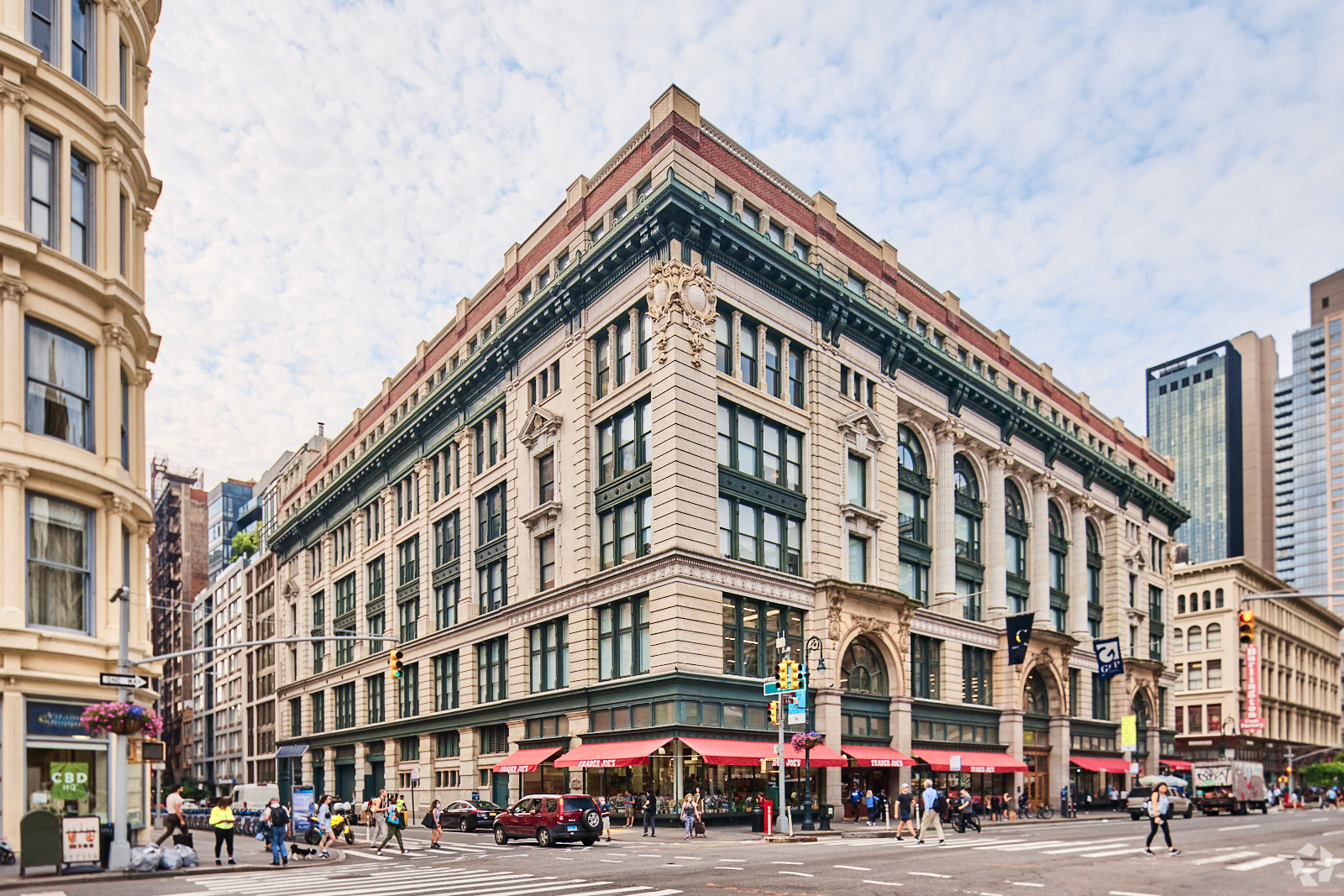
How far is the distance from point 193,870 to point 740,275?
30.1 m

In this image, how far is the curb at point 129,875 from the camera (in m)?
21.2

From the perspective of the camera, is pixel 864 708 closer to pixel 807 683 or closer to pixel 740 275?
pixel 807 683

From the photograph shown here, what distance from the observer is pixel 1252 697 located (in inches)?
3952

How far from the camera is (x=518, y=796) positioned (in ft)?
165

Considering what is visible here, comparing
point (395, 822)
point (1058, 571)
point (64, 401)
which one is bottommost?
point (395, 822)

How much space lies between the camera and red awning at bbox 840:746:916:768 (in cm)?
4641

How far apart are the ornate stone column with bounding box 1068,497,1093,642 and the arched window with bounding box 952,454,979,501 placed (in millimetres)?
13250

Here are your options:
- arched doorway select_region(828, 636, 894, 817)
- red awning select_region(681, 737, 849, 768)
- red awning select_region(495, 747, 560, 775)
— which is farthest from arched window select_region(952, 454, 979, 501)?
red awning select_region(495, 747, 560, 775)

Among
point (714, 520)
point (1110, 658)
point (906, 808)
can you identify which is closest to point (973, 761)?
point (1110, 658)

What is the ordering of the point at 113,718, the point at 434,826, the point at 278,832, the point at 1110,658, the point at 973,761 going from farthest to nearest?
the point at 1110,658 → the point at 973,761 → the point at 434,826 → the point at 278,832 → the point at 113,718

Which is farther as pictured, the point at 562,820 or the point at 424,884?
the point at 562,820

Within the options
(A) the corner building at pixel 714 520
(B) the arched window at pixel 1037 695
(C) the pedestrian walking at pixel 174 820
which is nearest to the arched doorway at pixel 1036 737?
(B) the arched window at pixel 1037 695

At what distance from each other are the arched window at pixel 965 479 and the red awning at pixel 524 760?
27.3 metres

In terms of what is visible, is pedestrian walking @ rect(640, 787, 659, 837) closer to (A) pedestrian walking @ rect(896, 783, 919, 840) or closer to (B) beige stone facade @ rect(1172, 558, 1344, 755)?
(A) pedestrian walking @ rect(896, 783, 919, 840)
